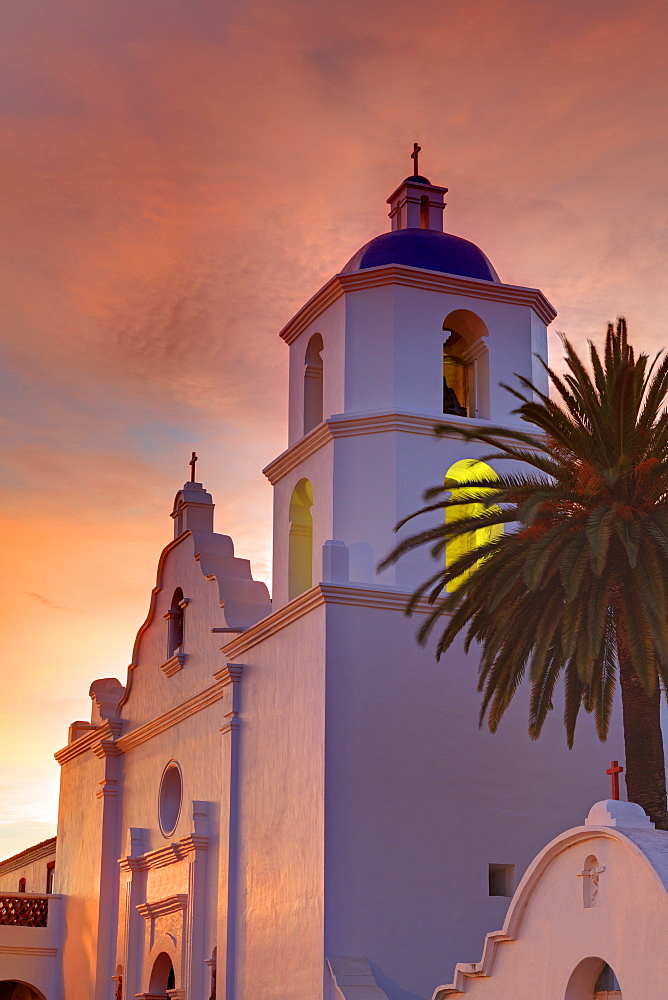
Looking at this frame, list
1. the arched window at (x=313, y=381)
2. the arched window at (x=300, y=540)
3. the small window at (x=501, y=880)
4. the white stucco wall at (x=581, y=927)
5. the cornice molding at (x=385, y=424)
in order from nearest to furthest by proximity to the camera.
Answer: the white stucco wall at (x=581, y=927) < the small window at (x=501, y=880) < the cornice molding at (x=385, y=424) < the arched window at (x=300, y=540) < the arched window at (x=313, y=381)

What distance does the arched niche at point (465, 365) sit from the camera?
2028 centimetres

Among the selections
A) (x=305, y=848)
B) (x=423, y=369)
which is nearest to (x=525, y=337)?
(x=423, y=369)

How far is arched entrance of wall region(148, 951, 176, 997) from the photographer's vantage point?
2291 centimetres

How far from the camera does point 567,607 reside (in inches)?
589

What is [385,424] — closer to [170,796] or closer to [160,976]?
[170,796]

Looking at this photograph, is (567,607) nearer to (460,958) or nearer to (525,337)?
(460,958)

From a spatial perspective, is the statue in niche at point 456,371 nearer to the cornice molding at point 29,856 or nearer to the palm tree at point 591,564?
the palm tree at point 591,564

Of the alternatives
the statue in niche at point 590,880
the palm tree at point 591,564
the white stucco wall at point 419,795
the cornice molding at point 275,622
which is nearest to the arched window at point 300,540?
the cornice molding at point 275,622

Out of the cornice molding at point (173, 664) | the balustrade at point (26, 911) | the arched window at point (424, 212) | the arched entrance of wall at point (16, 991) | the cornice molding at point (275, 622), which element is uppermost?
the arched window at point (424, 212)

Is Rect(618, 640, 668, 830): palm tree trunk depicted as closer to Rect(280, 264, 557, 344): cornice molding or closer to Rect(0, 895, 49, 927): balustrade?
Rect(280, 264, 557, 344): cornice molding

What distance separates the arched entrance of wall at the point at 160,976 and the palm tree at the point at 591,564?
950cm

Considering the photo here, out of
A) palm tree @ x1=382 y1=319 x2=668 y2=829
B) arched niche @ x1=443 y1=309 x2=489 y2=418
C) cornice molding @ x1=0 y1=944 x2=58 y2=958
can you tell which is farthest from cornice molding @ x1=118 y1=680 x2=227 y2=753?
palm tree @ x1=382 y1=319 x2=668 y2=829

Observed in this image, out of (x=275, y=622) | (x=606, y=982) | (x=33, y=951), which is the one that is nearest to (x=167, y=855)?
(x=275, y=622)

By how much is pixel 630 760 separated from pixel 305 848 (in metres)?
4.38
